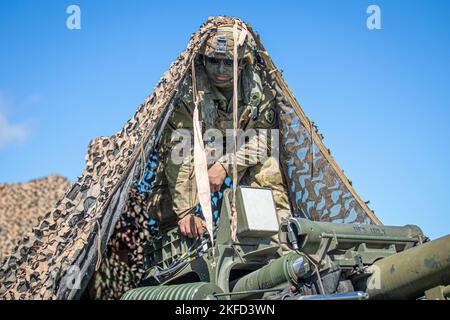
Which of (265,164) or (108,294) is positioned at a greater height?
(265,164)

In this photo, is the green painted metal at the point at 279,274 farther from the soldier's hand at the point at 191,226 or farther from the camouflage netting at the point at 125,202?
the camouflage netting at the point at 125,202

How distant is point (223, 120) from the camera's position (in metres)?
8.10

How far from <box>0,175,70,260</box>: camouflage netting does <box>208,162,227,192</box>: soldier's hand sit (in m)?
11.4

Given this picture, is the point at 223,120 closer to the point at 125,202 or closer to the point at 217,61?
the point at 217,61

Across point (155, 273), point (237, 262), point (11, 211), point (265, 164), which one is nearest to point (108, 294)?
point (155, 273)

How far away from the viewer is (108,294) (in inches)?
286

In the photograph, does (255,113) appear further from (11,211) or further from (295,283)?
(11,211)

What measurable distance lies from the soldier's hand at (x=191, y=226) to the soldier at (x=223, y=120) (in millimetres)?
49

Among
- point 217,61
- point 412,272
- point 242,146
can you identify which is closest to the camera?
point 412,272

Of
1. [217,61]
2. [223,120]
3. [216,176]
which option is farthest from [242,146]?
[217,61]

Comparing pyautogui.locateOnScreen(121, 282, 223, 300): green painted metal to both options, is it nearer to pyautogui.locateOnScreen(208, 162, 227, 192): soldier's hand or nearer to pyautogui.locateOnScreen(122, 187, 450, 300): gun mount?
pyautogui.locateOnScreen(122, 187, 450, 300): gun mount

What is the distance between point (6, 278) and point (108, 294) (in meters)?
1.29

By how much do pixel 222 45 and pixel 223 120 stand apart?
1.05 metres

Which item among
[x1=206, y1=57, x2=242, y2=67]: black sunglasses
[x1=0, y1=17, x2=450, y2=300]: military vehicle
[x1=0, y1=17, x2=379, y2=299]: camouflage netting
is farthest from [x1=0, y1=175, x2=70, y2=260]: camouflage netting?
[x1=206, y1=57, x2=242, y2=67]: black sunglasses
